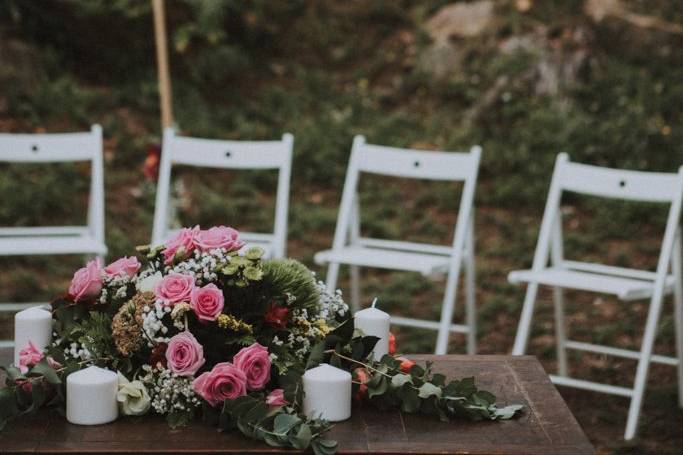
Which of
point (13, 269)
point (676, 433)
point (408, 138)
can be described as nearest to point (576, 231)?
point (408, 138)

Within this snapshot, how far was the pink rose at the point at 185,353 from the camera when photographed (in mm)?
2115

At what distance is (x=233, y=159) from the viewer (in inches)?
176

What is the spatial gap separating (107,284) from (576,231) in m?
4.02

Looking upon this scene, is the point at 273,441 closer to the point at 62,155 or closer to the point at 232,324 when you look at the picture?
the point at 232,324

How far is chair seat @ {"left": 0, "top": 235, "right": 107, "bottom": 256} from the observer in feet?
13.1

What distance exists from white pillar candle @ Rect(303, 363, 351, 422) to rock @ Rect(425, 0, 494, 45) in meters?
5.62

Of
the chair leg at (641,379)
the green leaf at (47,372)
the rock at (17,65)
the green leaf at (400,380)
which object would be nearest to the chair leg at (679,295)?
the chair leg at (641,379)

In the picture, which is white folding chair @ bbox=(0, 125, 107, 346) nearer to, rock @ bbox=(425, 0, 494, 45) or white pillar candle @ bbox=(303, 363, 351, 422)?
white pillar candle @ bbox=(303, 363, 351, 422)

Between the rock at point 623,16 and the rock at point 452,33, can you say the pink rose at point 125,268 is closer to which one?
the rock at point 452,33

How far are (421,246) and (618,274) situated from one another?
2.60ft

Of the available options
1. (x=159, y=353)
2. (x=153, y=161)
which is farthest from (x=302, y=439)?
(x=153, y=161)

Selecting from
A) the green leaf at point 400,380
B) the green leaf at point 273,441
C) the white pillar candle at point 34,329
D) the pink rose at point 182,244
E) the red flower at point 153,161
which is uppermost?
the red flower at point 153,161

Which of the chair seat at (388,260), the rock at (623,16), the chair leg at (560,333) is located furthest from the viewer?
the rock at (623,16)

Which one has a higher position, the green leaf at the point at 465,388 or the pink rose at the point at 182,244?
the pink rose at the point at 182,244
